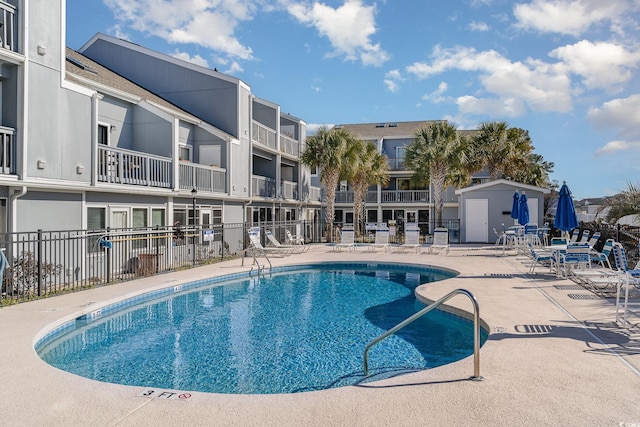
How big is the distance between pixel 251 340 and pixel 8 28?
9398mm

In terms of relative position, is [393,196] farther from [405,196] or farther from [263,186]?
[263,186]

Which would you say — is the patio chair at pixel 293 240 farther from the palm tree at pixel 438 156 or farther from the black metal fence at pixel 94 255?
the palm tree at pixel 438 156

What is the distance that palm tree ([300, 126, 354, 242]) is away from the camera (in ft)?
82.8

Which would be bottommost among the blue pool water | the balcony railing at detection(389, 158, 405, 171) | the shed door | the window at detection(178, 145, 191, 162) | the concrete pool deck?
the blue pool water

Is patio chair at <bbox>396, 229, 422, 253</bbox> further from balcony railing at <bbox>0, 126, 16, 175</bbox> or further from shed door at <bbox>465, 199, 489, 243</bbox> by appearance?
balcony railing at <bbox>0, 126, 16, 175</bbox>

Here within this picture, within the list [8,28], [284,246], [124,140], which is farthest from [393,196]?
[8,28]

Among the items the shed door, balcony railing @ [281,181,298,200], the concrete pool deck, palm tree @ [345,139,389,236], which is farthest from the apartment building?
the shed door

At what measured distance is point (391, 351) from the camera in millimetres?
7477

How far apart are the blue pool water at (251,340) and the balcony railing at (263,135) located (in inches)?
485

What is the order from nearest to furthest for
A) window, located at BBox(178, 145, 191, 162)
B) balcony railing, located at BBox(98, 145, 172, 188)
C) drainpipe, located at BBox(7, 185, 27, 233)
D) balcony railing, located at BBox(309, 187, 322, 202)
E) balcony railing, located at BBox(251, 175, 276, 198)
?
drainpipe, located at BBox(7, 185, 27, 233)
balcony railing, located at BBox(98, 145, 172, 188)
window, located at BBox(178, 145, 191, 162)
balcony railing, located at BBox(251, 175, 276, 198)
balcony railing, located at BBox(309, 187, 322, 202)

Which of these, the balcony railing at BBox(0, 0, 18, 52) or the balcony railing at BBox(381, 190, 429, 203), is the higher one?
the balcony railing at BBox(0, 0, 18, 52)

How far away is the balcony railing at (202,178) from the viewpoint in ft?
56.5

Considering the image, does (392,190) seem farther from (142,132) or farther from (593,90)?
(142,132)

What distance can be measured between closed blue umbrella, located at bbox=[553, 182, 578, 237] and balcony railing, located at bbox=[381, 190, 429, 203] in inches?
836
